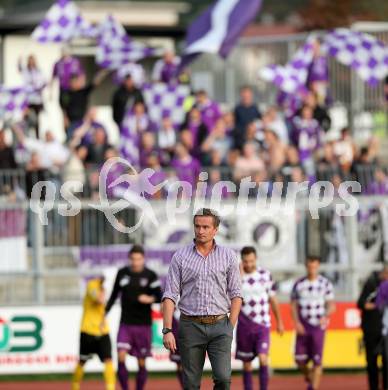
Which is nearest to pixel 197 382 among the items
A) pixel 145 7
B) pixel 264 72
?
pixel 264 72

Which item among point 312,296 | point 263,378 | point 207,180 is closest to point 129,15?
point 207,180

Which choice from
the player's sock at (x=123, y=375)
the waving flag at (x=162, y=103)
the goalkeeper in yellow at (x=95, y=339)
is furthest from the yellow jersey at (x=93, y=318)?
the waving flag at (x=162, y=103)

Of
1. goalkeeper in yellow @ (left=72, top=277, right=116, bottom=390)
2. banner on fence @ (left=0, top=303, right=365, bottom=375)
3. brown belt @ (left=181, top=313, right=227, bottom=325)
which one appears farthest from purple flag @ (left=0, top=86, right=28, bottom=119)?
brown belt @ (left=181, top=313, right=227, bottom=325)

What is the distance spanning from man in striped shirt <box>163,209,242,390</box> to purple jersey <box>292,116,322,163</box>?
37.9 ft

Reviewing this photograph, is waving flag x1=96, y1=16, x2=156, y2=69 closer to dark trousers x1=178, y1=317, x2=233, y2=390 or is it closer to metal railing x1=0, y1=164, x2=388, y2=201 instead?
metal railing x1=0, y1=164, x2=388, y2=201

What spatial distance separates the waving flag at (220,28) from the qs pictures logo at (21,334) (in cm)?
566

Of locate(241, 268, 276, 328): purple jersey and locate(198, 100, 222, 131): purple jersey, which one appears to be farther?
locate(198, 100, 222, 131): purple jersey

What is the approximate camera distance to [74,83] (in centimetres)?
2641

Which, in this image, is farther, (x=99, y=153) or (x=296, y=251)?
(x=99, y=153)

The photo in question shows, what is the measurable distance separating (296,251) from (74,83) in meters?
5.86

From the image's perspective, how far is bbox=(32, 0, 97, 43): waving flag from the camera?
2614cm

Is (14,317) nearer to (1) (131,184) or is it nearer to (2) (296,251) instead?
(1) (131,184)

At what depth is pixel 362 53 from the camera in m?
26.9

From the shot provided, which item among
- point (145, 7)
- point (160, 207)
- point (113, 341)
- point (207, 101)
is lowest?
point (113, 341)
